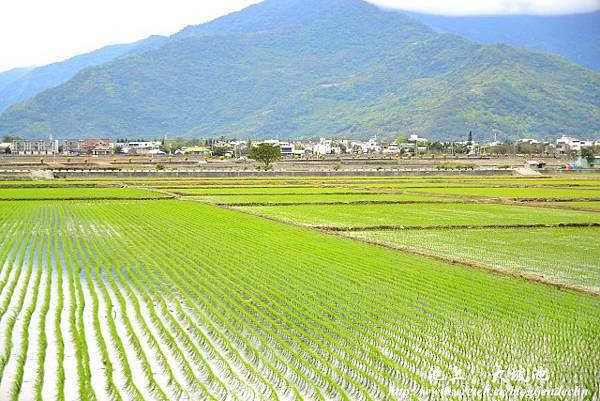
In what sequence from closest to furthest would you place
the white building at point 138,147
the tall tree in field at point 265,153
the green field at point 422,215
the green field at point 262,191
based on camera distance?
1. the green field at point 422,215
2. the green field at point 262,191
3. the tall tree in field at point 265,153
4. the white building at point 138,147

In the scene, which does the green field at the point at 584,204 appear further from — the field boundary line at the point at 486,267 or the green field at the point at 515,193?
the field boundary line at the point at 486,267

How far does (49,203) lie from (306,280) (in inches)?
847

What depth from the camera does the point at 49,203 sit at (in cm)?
3186

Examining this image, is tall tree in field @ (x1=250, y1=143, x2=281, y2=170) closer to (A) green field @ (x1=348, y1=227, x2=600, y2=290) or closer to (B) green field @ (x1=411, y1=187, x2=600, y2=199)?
(B) green field @ (x1=411, y1=187, x2=600, y2=199)

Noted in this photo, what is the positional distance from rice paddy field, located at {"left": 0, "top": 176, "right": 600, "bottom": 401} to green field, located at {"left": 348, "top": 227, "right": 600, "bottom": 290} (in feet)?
0.19

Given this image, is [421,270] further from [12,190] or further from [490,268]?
[12,190]

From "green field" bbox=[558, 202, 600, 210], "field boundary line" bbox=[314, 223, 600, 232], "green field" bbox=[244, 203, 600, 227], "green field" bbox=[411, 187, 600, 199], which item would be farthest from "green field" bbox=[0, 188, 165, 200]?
"green field" bbox=[558, 202, 600, 210]

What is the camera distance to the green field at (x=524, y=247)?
14.8 meters

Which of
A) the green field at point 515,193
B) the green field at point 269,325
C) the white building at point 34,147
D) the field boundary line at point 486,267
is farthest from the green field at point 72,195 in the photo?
the white building at point 34,147

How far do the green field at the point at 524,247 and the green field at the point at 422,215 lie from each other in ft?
7.17

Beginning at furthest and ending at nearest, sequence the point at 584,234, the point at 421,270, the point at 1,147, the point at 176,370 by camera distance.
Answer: the point at 1,147
the point at 584,234
the point at 421,270
the point at 176,370

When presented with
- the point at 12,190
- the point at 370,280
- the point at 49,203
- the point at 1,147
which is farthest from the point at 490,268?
the point at 1,147

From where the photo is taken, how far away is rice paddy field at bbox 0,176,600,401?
24.9 feet

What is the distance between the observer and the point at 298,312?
10.5 m
